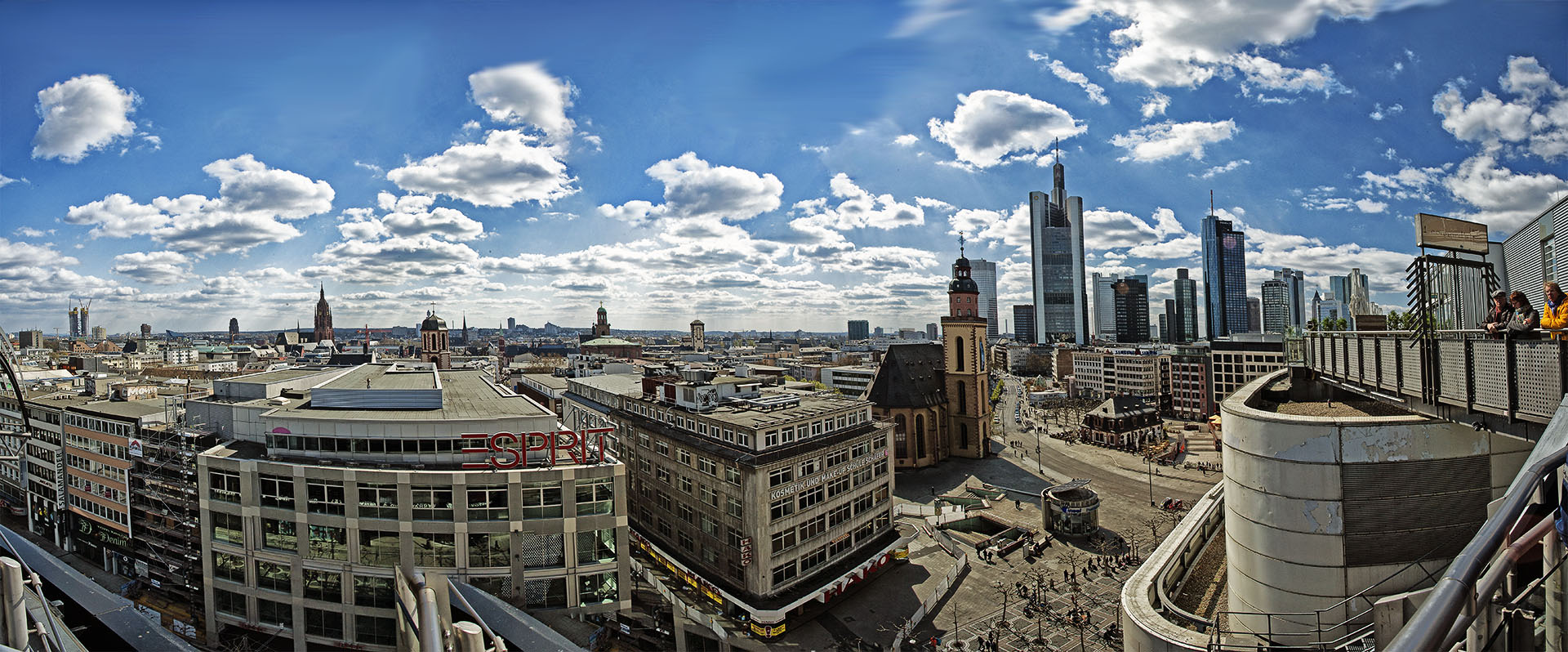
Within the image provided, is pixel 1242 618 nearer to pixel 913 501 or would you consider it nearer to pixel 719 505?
pixel 719 505

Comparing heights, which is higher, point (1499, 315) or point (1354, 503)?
point (1499, 315)

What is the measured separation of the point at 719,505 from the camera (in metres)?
41.5

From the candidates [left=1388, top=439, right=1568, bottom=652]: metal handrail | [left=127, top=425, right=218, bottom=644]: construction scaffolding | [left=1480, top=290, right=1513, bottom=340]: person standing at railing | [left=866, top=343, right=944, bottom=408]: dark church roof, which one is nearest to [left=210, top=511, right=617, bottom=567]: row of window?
[left=127, top=425, right=218, bottom=644]: construction scaffolding

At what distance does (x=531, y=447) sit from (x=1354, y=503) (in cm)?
3189

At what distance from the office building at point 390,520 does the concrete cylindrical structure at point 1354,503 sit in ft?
82.2

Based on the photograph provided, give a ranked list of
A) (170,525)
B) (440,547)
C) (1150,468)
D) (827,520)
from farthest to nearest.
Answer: (1150,468) < (170,525) < (827,520) < (440,547)

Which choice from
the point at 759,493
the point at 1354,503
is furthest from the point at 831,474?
the point at 1354,503

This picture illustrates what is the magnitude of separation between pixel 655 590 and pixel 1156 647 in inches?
1324

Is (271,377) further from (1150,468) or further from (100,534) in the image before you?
(1150,468)

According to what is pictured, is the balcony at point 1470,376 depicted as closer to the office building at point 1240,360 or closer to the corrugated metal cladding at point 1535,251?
the corrugated metal cladding at point 1535,251

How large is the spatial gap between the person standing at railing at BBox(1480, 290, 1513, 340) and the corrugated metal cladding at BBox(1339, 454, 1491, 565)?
329cm

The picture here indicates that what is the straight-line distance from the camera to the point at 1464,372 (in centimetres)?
1304

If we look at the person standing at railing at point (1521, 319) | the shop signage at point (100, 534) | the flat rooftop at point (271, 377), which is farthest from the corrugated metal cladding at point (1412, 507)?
the shop signage at point (100, 534)

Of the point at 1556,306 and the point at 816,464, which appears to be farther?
the point at 816,464
